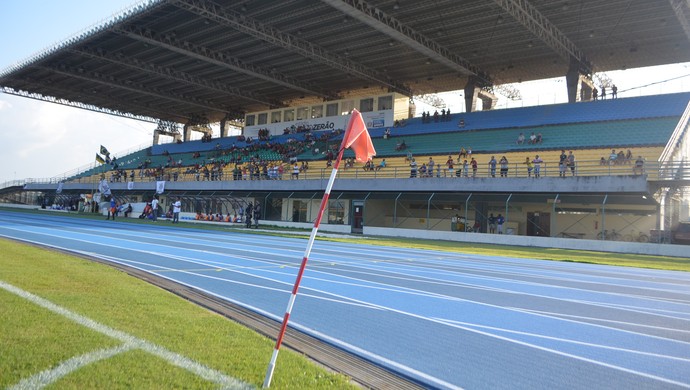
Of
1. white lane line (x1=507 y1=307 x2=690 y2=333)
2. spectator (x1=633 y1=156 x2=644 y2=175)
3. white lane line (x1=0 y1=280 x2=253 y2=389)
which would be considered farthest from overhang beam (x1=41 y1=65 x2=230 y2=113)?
white lane line (x1=507 y1=307 x2=690 y2=333)

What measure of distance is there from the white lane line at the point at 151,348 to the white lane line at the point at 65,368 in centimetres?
18

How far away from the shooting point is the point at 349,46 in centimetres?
4003

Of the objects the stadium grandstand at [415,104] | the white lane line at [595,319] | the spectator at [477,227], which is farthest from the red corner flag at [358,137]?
the spectator at [477,227]

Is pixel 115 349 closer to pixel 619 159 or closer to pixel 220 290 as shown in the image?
pixel 220 290

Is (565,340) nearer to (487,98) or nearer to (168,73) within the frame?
(487,98)

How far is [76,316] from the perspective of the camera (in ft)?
18.3

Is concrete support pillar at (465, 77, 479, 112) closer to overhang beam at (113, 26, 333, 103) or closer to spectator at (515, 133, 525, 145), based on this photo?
spectator at (515, 133, 525, 145)

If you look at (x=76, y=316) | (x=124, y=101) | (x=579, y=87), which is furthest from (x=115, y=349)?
(x=124, y=101)

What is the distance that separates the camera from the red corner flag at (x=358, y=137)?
14.8 feet

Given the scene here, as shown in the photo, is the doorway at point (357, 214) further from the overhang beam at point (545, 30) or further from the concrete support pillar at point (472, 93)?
the overhang beam at point (545, 30)

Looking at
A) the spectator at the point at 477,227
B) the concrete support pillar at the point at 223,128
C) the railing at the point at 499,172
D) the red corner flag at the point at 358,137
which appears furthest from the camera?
the concrete support pillar at the point at 223,128

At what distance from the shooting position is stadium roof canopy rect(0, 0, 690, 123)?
32.6 m

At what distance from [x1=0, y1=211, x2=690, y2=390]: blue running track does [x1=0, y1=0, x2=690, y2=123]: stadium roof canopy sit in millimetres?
22255

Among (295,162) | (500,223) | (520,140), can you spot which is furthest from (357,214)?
(520,140)
